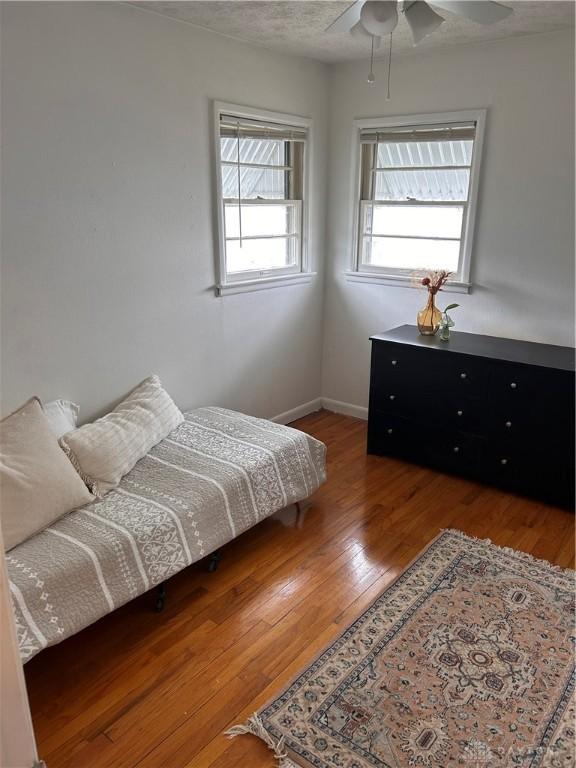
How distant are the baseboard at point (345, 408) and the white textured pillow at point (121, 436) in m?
1.68

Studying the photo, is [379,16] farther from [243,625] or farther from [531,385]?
[243,625]

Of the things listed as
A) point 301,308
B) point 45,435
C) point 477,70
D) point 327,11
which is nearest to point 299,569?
point 45,435

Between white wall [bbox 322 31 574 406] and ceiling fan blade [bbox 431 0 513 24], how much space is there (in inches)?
50.9

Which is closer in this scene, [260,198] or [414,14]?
[414,14]

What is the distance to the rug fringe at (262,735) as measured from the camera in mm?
1741

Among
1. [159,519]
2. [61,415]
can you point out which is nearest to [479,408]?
[159,519]

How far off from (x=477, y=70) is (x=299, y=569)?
2.99 m

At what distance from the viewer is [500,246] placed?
356 centimetres

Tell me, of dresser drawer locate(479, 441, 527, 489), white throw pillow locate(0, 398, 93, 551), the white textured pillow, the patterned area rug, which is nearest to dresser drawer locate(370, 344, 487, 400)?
dresser drawer locate(479, 441, 527, 489)

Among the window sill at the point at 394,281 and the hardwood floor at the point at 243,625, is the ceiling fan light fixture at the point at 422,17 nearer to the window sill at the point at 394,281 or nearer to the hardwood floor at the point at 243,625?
the window sill at the point at 394,281

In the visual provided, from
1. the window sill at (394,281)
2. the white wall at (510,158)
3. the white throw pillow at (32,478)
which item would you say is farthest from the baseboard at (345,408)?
the white throw pillow at (32,478)

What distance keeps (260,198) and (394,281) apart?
42.3 inches

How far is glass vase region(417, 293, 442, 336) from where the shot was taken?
3.62 m

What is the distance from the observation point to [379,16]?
207 centimetres
